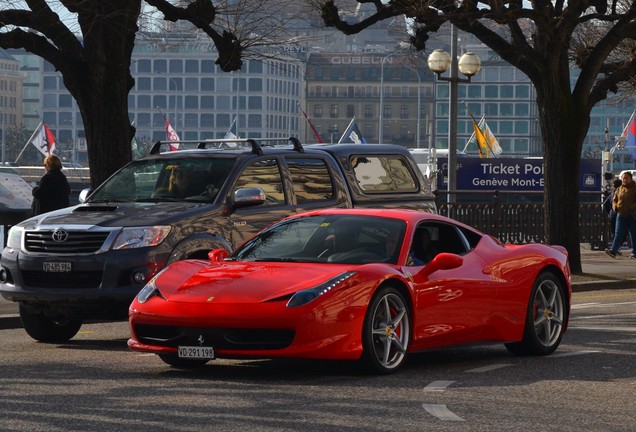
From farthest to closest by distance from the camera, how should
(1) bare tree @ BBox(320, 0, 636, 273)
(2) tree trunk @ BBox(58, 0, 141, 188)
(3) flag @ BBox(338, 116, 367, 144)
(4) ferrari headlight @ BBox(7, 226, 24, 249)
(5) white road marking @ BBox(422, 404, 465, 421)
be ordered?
1. (3) flag @ BBox(338, 116, 367, 144)
2. (1) bare tree @ BBox(320, 0, 636, 273)
3. (2) tree trunk @ BBox(58, 0, 141, 188)
4. (4) ferrari headlight @ BBox(7, 226, 24, 249)
5. (5) white road marking @ BBox(422, 404, 465, 421)

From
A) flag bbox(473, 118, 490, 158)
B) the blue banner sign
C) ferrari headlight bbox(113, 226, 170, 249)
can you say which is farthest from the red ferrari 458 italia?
flag bbox(473, 118, 490, 158)

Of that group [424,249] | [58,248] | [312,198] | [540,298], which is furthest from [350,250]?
[312,198]

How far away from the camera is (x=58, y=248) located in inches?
561

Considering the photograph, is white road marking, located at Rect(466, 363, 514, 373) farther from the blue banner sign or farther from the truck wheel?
the blue banner sign

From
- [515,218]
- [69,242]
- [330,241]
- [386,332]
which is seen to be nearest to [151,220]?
[69,242]

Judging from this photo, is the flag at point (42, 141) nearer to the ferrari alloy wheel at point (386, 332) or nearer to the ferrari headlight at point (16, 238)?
the ferrari headlight at point (16, 238)

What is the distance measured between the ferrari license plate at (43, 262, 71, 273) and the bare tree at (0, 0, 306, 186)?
576 centimetres

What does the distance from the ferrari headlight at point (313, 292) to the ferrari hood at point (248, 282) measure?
5 cm

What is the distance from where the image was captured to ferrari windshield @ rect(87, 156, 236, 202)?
1533 cm

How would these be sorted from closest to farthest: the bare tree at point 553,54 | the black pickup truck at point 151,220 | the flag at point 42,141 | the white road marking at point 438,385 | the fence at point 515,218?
the white road marking at point 438,385 → the black pickup truck at point 151,220 → the bare tree at point 553,54 → the fence at point 515,218 → the flag at point 42,141

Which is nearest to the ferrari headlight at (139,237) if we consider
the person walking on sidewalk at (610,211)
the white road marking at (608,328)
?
the white road marking at (608,328)

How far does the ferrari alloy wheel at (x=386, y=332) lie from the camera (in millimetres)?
11570

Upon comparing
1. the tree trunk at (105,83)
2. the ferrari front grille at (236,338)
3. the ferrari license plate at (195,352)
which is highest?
the tree trunk at (105,83)

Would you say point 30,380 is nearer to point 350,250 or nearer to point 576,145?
point 350,250
